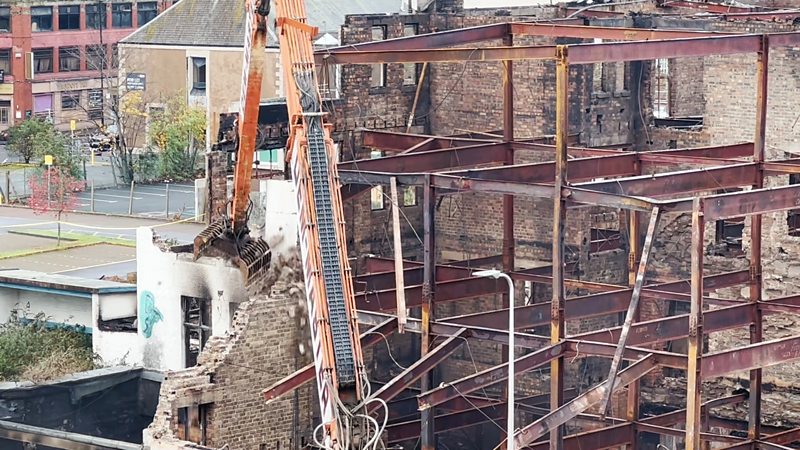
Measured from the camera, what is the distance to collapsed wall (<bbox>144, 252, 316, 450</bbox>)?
33.3 metres

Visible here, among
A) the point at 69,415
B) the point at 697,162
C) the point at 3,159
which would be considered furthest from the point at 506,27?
the point at 3,159

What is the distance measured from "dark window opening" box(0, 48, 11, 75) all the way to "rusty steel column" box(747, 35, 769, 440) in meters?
55.0

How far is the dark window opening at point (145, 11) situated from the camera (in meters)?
87.0

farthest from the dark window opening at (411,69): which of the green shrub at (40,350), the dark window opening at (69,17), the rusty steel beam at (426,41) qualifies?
the dark window opening at (69,17)

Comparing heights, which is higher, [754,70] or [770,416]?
[754,70]

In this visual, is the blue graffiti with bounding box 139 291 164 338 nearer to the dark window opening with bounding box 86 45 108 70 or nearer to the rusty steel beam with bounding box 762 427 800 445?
the rusty steel beam with bounding box 762 427 800 445

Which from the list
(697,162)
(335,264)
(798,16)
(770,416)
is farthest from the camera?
(798,16)

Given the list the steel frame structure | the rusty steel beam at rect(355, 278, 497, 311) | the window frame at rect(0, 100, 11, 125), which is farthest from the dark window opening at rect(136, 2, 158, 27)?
the rusty steel beam at rect(355, 278, 497, 311)

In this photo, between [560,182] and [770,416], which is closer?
[560,182]

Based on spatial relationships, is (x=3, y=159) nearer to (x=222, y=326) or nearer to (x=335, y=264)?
(x=222, y=326)

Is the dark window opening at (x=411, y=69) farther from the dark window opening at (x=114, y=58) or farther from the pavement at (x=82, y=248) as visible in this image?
the dark window opening at (x=114, y=58)

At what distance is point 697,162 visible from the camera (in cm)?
3519

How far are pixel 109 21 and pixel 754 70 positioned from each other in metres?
50.5

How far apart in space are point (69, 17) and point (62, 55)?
1.70 metres
